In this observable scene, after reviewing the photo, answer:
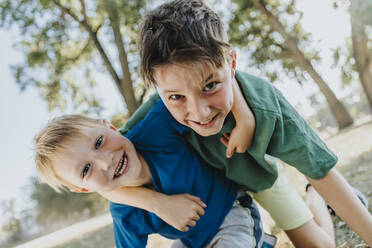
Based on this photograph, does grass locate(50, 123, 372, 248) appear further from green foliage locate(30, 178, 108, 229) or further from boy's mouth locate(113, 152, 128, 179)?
green foliage locate(30, 178, 108, 229)

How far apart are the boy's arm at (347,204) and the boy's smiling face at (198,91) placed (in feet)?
2.18

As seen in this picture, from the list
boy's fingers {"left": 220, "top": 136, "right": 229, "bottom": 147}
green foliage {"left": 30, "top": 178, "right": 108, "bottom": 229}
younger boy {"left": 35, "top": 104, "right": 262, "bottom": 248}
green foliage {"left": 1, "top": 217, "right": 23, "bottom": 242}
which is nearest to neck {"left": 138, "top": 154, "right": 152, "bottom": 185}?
younger boy {"left": 35, "top": 104, "right": 262, "bottom": 248}

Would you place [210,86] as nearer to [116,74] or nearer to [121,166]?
[121,166]

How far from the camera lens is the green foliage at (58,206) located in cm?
1655

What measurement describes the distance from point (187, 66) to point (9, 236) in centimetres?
1837

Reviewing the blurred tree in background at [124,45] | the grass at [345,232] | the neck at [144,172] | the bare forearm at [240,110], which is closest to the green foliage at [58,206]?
the blurred tree in background at [124,45]

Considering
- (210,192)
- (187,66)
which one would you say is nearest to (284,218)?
(210,192)

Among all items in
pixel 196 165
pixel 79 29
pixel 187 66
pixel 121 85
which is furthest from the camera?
pixel 79 29

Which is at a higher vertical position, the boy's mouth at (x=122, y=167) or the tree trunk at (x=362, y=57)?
the boy's mouth at (x=122, y=167)

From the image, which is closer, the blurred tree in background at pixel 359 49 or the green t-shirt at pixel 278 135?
the green t-shirt at pixel 278 135

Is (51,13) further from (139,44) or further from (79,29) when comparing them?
(139,44)

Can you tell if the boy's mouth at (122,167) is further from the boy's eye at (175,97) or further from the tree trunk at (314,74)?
the tree trunk at (314,74)

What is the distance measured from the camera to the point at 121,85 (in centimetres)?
697

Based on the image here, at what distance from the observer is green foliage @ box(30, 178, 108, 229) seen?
16.5 meters
